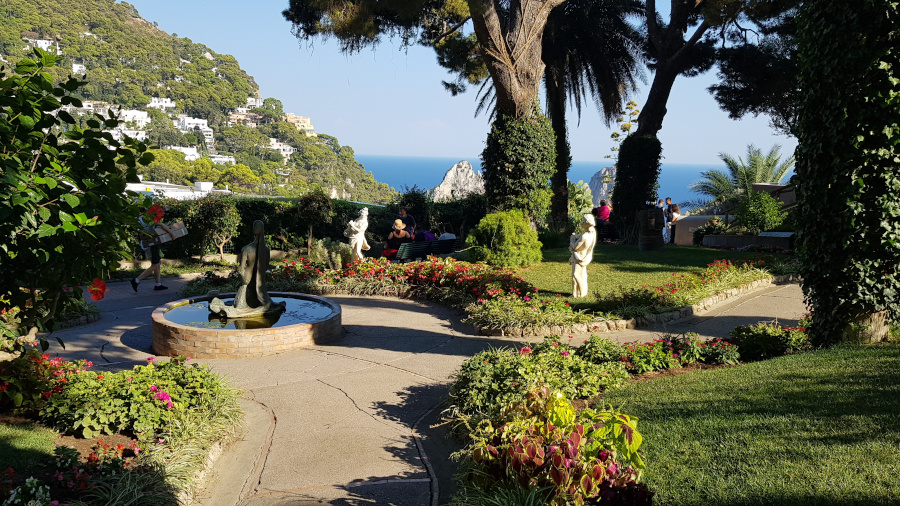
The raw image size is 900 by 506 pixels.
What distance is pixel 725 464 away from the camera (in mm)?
3703

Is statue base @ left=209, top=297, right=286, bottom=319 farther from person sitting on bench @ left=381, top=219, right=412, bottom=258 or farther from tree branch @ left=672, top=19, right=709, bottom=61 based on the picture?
tree branch @ left=672, top=19, right=709, bottom=61

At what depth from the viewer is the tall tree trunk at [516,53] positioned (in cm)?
1429

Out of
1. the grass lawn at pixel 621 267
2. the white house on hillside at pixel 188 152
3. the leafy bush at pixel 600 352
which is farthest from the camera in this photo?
the white house on hillside at pixel 188 152

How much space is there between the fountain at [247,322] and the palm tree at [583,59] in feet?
42.4

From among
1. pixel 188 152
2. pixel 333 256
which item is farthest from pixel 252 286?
pixel 188 152

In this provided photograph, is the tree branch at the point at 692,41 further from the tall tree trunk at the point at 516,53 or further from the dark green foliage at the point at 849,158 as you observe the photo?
the dark green foliage at the point at 849,158

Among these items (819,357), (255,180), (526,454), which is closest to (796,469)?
(526,454)

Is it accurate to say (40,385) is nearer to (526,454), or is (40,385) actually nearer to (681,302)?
(526,454)

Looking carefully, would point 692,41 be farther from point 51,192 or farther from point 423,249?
point 51,192

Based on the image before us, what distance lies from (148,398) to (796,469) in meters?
4.47

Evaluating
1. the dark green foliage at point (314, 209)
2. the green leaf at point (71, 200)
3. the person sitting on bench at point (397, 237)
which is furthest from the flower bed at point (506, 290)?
the green leaf at point (71, 200)

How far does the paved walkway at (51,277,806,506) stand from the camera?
4.20m

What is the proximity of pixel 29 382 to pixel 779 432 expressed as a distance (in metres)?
5.46

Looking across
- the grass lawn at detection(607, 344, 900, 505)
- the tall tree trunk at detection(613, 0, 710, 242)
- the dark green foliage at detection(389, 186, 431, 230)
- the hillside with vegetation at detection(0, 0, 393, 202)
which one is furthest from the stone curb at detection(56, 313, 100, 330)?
the hillside with vegetation at detection(0, 0, 393, 202)
